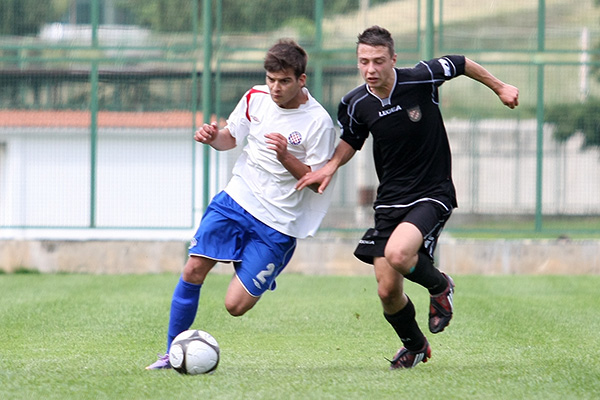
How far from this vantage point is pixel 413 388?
484 centimetres

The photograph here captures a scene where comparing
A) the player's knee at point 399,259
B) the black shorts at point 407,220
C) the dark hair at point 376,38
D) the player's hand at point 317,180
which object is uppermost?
the dark hair at point 376,38

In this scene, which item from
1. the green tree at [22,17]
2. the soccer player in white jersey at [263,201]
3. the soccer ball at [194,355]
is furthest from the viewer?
the green tree at [22,17]

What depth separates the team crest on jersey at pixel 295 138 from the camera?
18.9 ft

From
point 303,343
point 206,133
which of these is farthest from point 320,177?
point 303,343

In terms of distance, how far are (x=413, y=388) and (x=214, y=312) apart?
3989 millimetres

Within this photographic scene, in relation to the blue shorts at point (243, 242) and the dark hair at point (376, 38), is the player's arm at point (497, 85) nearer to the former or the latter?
the dark hair at point (376, 38)

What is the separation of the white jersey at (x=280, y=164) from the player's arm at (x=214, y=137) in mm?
158

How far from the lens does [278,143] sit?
217 inches

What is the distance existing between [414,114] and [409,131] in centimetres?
11

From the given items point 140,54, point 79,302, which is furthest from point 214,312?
point 140,54

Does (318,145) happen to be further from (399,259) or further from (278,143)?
(399,259)

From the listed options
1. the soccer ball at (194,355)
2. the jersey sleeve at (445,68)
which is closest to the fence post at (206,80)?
the jersey sleeve at (445,68)

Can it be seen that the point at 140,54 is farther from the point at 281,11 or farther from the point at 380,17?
the point at 380,17

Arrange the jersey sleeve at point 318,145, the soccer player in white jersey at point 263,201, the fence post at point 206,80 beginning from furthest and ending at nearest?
the fence post at point 206,80 → the jersey sleeve at point 318,145 → the soccer player in white jersey at point 263,201
